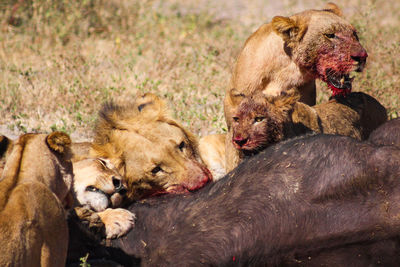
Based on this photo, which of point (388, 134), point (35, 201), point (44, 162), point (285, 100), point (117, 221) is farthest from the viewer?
point (285, 100)

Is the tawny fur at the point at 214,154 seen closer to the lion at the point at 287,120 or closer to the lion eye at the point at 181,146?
the lion at the point at 287,120

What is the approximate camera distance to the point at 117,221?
3.83 m

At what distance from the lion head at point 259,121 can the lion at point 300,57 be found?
0.24 meters

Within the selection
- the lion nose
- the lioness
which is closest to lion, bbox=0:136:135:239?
the lioness

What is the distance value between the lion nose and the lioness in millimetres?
1131

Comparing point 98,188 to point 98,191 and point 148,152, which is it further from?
point 148,152

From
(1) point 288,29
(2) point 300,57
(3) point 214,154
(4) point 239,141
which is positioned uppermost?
(1) point 288,29

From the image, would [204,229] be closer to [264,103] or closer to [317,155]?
[317,155]

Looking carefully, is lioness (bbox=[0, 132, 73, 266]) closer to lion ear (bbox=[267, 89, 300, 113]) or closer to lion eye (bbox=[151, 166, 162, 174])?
lion eye (bbox=[151, 166, 162, 174])

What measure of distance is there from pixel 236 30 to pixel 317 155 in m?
5.67

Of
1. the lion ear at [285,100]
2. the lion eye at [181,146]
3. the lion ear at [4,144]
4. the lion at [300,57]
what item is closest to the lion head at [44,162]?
the lion ear at [4,144]

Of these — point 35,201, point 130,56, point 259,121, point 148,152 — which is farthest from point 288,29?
point 130,56

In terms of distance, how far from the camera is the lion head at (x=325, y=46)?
4824 millimetres

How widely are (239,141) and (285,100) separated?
0.51 m
